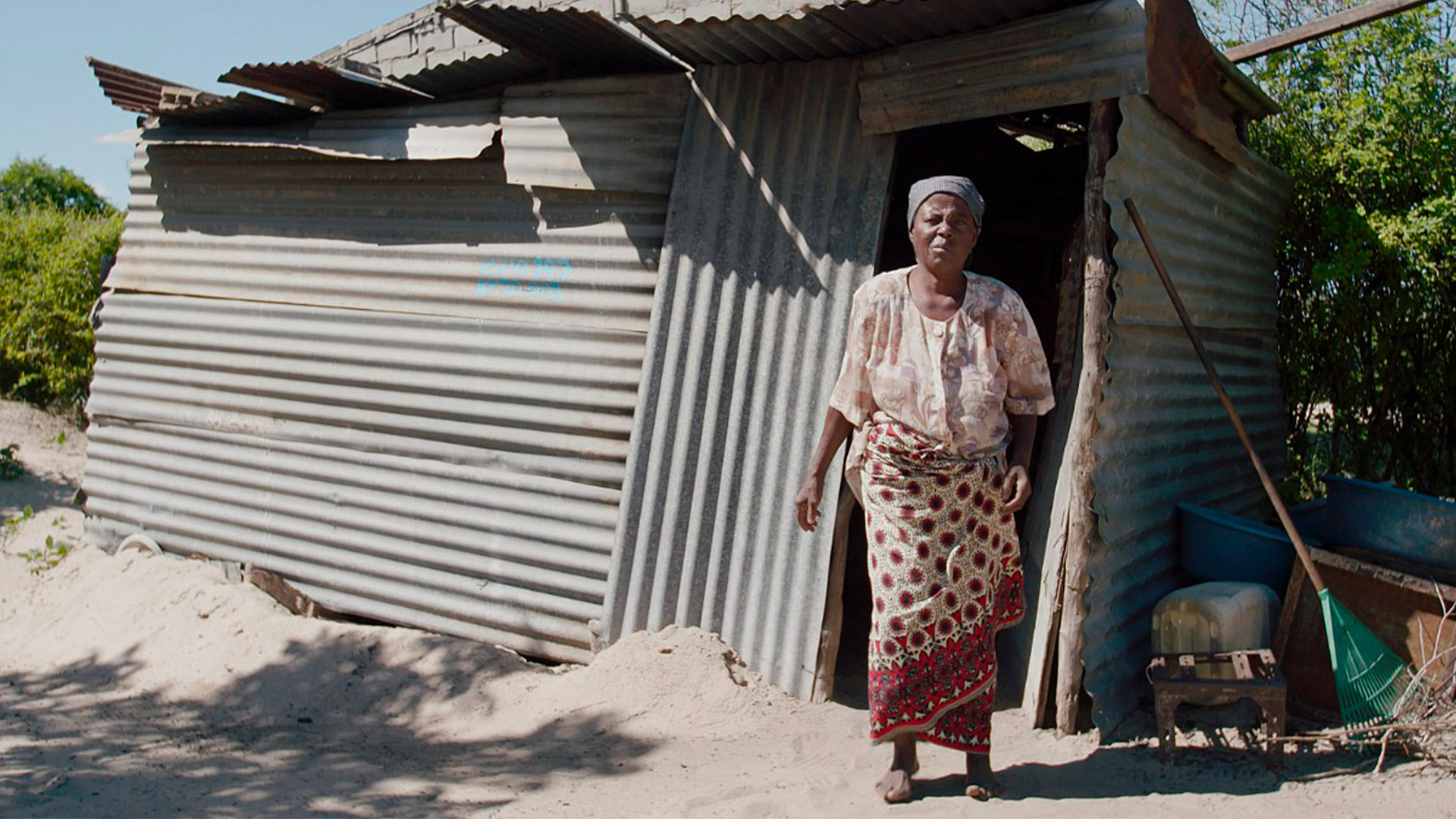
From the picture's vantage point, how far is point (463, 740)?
A: 4656 mm

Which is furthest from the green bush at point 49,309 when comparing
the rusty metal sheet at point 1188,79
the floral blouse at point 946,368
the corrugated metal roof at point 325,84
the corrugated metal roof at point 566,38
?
the rusty metal sheet at point 1188,79

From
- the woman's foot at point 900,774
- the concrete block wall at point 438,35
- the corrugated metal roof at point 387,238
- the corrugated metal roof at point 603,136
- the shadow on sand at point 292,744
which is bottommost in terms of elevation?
the shadow on sand at point 292,744

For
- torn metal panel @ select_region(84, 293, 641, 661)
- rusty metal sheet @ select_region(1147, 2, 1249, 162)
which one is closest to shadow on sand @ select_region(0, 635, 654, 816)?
torn metal panel @ select_region(84, 293, 641, 661)

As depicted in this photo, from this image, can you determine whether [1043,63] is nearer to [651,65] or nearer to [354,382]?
[651,65]

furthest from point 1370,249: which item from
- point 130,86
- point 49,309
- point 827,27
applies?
point 49,309

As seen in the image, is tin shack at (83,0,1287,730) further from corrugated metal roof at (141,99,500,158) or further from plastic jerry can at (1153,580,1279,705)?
plastic jerry can at (1153,580,1279,705)

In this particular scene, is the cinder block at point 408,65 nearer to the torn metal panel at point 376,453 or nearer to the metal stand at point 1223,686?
the torn metal panel at point 376,453

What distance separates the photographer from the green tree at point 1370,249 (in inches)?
249

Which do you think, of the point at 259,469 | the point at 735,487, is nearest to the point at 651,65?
the point at 735,487

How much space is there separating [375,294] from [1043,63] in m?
3.63

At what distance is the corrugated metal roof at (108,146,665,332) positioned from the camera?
5.34 metres

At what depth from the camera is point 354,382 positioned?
19.8ft

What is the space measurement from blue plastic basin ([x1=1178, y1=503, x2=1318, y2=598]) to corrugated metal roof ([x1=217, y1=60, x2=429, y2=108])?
441 cm

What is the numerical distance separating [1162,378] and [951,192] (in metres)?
1.81
